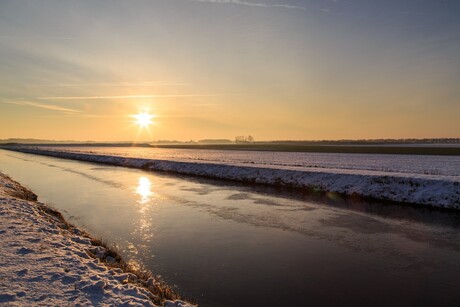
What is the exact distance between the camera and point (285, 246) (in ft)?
41.9

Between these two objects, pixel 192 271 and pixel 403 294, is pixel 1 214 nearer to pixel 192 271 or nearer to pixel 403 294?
pixel 192 271

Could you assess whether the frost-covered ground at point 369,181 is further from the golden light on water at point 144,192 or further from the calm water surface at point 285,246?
the golden light on water at point 144,192

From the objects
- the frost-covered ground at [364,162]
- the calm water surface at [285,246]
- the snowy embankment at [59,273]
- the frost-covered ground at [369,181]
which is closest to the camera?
the snowy embankment at [59,273]

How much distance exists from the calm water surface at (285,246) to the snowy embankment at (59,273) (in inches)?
56.0

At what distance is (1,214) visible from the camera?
13141mm

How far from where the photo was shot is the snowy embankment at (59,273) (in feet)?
22.6

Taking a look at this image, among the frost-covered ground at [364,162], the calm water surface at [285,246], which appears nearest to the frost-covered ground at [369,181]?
Result: the calm water surface at [285,246]

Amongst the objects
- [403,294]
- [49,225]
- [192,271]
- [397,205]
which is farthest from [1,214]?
[397,205]

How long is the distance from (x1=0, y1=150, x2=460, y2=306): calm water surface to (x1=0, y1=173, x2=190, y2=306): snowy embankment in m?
1.42

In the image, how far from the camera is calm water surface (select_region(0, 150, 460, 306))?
877 centimetres

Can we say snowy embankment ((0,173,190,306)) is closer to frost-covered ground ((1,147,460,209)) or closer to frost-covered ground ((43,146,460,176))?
frost-covered ground ((1,147,460,209))

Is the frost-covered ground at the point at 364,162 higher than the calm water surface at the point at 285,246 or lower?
higher

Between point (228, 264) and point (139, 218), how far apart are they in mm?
8198

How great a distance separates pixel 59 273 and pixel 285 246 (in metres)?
8.13
